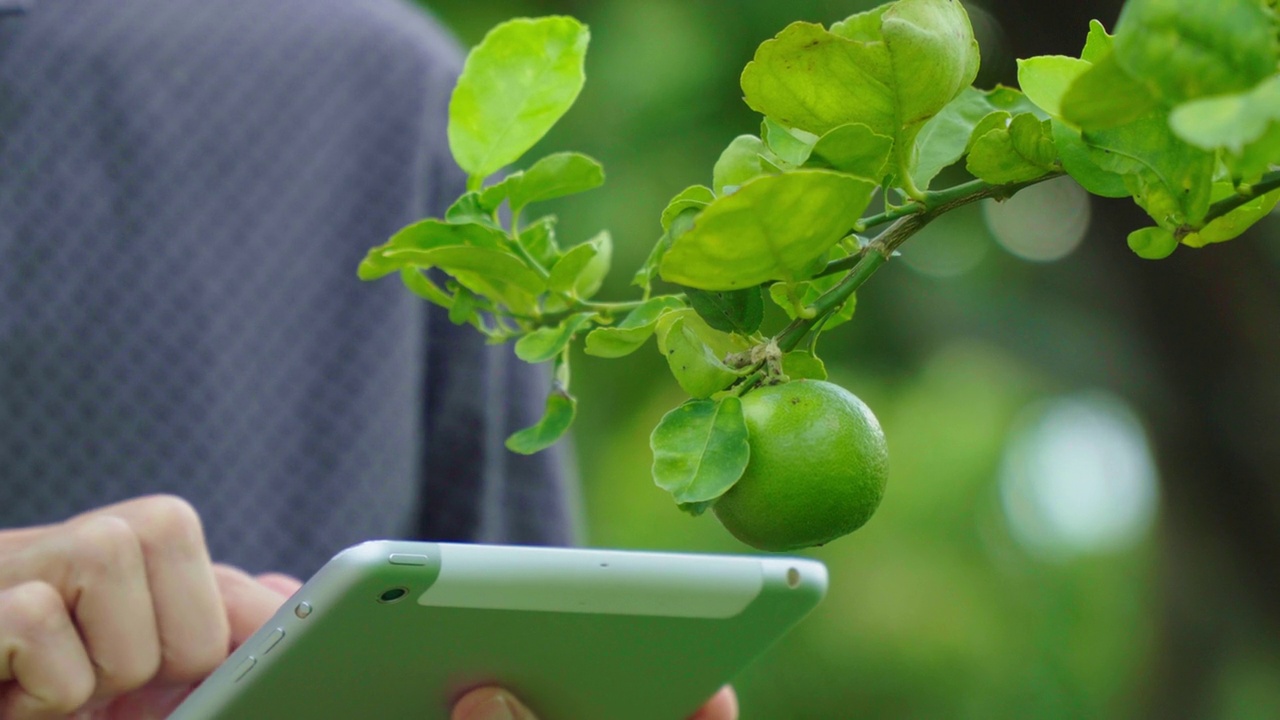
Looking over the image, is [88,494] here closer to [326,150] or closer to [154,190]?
[154,190]


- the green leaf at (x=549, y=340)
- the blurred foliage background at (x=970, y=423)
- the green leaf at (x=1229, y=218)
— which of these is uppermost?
the green leaf at (x=549, y=340)

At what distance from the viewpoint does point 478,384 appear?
56.3 inches

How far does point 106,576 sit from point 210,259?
2.73ft

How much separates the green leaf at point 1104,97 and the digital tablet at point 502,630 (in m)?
0.30

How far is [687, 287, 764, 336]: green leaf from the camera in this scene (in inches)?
12.1

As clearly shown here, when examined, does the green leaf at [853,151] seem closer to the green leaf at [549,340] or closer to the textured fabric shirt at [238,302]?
the green leaf at [549,340]

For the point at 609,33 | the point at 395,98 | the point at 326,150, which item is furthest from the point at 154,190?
the point at 609,33

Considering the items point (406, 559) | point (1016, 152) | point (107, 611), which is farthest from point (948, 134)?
point (107, 611)

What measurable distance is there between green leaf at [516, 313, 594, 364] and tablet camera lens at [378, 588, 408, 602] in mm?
146

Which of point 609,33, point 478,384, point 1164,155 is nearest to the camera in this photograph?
point 1164,155

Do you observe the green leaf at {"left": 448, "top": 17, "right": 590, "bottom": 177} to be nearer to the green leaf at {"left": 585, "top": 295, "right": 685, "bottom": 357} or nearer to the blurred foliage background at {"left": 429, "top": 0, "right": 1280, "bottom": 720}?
the green leaf at {"left": 585, "top": 295, "right": 685, "bottom": 357}

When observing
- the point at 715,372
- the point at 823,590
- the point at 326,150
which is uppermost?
the point at 715,372

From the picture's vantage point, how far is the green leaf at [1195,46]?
22 centimetres

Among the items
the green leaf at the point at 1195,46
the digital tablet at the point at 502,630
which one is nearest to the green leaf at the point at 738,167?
the green leaf at the point at 1195,46
